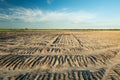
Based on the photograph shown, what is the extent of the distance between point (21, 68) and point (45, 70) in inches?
51.4

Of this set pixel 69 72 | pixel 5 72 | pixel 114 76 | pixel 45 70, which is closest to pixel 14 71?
pixel 5 72

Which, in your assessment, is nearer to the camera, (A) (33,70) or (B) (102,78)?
(B) (102,78)

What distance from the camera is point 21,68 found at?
753cm

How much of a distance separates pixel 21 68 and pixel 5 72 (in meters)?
0.85

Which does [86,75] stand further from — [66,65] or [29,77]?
[29,77]

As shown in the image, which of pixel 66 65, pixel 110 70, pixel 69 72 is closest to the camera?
pixel 69 72

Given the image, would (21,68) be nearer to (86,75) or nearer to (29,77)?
(29,77)

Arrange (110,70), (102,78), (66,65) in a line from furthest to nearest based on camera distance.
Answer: (66,65), (110,70), (102,78)

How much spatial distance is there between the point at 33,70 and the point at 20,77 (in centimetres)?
103

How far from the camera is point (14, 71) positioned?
7047 millimetres

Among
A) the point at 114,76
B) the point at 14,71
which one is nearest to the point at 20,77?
the point at 14,71

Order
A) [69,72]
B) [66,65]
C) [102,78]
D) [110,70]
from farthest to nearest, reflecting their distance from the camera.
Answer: [66,65] < [110,70] < [69,72] < [102,78]

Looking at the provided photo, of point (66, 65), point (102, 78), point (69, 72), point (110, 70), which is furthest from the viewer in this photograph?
point (66, 65)

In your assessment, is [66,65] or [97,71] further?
[66,65]
